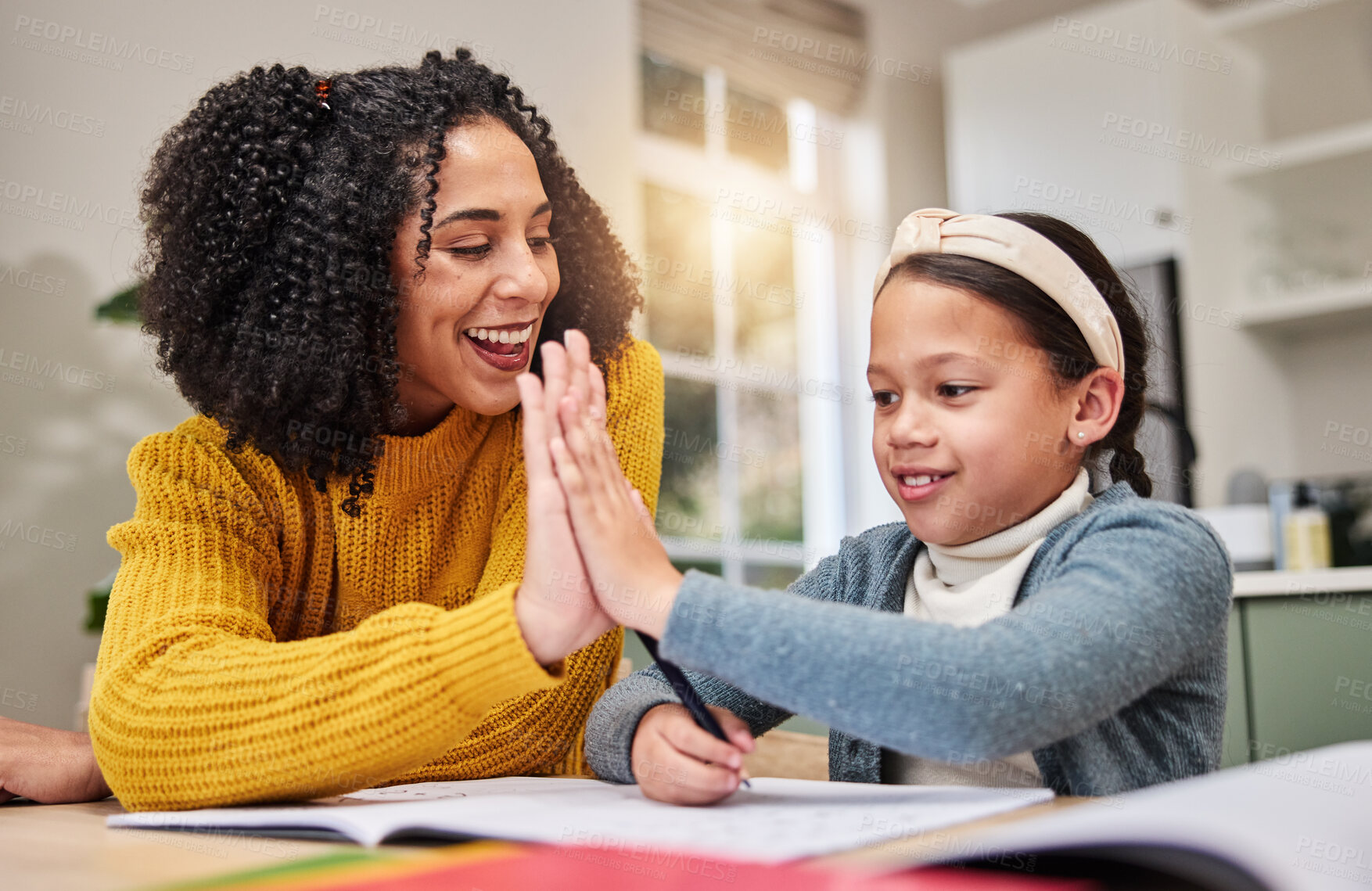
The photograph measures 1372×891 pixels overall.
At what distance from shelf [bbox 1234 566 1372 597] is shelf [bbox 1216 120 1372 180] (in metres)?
1.95

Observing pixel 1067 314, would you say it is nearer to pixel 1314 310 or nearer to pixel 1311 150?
pixel 1314 310

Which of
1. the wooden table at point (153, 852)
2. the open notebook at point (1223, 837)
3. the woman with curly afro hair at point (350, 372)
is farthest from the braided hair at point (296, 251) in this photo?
the open notebook at point (1223, 837)

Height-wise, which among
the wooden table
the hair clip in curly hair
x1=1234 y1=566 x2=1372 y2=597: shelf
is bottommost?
the wooden table

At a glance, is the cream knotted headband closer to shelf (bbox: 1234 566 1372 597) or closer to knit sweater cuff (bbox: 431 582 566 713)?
knit sweater cuff (bbox: 431 582 566 713)

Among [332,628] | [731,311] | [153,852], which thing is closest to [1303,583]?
[332,628]

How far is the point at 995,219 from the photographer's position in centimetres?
99

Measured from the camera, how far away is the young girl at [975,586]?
0.64 metres

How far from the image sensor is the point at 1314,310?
10.9 feet

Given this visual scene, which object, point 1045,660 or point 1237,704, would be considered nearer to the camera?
point 1045,660

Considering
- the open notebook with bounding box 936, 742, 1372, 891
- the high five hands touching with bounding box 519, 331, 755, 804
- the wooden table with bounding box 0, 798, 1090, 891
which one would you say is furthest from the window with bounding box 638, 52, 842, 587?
the open notebook with bounding box 936, 742, 1372, 891

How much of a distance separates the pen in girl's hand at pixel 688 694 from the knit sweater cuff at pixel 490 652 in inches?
2.8

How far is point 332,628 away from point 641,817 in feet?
1.97

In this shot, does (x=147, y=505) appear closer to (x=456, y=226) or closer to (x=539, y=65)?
(x=456, y=226)

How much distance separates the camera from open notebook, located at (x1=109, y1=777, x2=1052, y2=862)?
0.51 m
